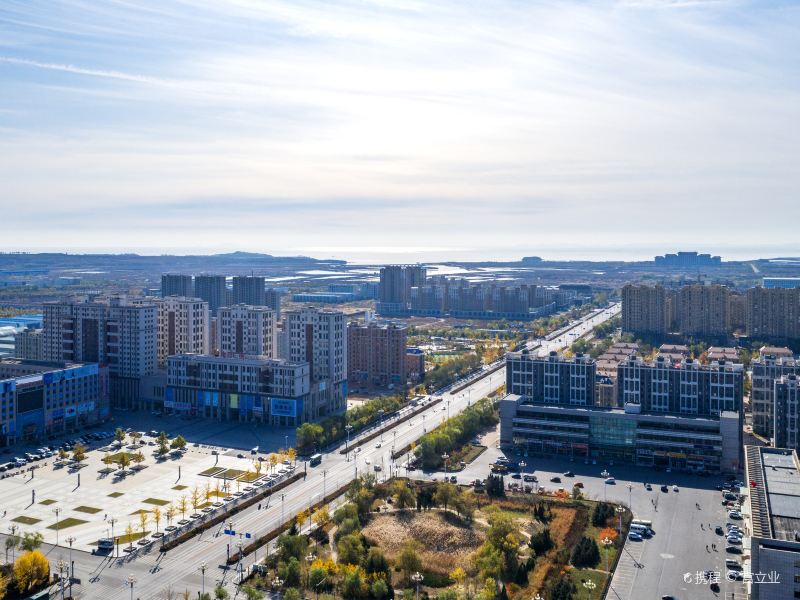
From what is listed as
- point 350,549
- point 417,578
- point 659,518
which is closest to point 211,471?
point 350,549

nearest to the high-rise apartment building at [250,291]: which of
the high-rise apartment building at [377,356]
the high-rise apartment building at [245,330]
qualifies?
the high-rise apartment building at [377,356]

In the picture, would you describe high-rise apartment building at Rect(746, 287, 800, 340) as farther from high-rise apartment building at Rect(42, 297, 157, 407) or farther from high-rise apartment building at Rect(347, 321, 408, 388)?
high-rise apartment building at Rect(42, 297, 157, 407)

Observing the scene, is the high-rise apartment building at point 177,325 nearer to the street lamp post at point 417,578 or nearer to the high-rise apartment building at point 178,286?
the street lamp post at point 417,578

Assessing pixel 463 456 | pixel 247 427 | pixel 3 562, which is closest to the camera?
pixel 3 562

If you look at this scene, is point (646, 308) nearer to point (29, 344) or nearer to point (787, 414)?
point (787, 414)

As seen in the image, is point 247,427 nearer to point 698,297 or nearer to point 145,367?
point 145,367

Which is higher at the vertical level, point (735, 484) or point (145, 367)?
point (145, 367)

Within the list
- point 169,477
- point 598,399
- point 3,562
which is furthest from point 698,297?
point 3,562
